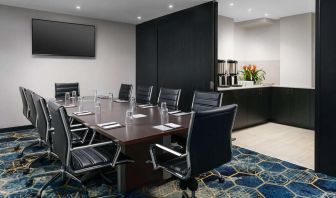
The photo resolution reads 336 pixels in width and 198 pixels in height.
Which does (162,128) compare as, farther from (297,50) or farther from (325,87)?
(297,50)

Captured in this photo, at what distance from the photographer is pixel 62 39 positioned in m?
5.85

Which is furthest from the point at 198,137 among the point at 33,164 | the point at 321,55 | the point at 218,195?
the point at 33,164

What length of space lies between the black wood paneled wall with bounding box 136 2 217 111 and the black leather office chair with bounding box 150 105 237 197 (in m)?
2.86

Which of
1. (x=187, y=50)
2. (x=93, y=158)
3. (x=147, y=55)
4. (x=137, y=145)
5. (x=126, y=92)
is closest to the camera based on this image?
(x=93, y=158)

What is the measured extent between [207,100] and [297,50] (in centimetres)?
373

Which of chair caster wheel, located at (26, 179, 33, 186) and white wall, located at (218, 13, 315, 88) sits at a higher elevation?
white wall, located at (218, 13, 315, 88)

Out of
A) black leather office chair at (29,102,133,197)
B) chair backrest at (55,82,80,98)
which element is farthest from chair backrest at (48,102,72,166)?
chair backrest at (55,82,80,98)

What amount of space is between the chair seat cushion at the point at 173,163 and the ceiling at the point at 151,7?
3506 mm

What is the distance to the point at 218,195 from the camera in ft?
8.36

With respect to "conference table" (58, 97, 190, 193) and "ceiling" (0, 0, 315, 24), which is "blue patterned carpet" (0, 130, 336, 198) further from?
"ceiling" (0, 0, 315, 24)

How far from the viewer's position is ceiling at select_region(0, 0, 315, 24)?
191 inches

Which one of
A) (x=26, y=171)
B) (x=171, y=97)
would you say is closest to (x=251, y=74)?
(x=171, y=97)

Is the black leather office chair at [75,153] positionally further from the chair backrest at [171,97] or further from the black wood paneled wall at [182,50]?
the black wood paneled wall at [182,50]

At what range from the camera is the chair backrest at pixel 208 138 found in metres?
1.80
